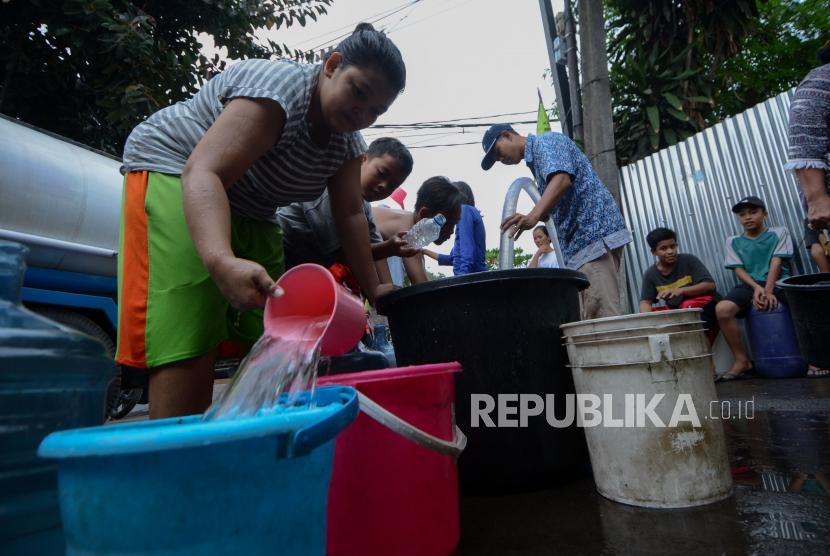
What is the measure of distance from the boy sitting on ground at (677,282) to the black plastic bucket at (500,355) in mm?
3139

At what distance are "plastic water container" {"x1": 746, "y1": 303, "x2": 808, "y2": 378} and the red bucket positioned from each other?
3960 mm

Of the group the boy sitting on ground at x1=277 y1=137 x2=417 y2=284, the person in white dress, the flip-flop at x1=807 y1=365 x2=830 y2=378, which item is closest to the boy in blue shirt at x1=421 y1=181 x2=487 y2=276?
the boy sitting on ground at x1=277 y1=137 x2=417 y2=284

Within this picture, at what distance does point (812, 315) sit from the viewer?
67.6 inches

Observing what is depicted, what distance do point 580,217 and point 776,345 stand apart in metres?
2.66

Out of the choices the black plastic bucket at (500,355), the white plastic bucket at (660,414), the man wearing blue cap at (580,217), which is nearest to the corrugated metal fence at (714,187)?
the man wearing blue cap at (580,217)

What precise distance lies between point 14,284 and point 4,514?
0.40 m

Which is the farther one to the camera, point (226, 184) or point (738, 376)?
point (738, 376)

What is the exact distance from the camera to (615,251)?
242 cm

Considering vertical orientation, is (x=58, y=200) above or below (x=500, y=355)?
above

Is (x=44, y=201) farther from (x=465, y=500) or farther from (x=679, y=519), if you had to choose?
(x=679, y=519)

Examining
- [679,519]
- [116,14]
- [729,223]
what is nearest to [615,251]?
[679,519]

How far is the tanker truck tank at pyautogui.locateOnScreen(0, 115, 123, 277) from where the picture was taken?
2.78m

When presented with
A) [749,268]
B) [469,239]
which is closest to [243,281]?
[469,239]

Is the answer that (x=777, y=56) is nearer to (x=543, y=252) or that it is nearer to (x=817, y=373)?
(x=543, y=252)
